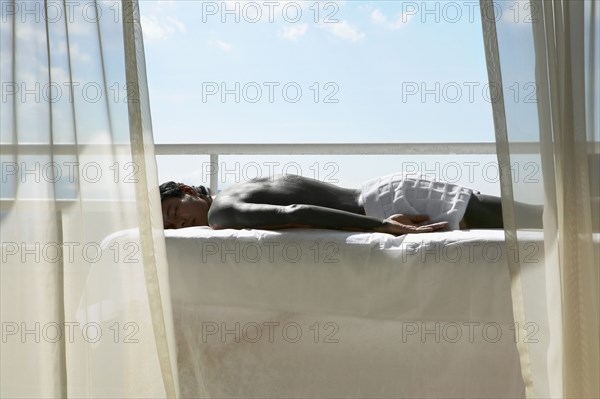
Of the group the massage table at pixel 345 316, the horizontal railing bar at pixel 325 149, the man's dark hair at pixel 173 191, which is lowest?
the massage table at pixel 345 316

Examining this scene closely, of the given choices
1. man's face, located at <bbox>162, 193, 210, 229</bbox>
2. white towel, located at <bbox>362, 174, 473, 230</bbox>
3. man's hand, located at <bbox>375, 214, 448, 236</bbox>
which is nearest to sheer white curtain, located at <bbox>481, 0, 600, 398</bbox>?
man's hand, located at <bbox>375, 214, 448, 236</bbox>

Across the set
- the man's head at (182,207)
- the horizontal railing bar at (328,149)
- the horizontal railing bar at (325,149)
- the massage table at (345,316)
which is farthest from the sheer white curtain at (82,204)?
the horizontal railing bar at (328,149)

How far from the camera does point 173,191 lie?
2.62 metres

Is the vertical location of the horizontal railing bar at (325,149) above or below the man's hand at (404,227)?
above

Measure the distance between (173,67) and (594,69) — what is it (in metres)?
4.49

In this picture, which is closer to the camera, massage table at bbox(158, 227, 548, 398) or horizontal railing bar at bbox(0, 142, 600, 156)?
massage table at bbox(158, 227, 548, 398)

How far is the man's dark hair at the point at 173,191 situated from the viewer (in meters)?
2.61

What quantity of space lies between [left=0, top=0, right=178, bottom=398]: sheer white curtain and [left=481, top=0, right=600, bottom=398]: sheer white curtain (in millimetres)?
735

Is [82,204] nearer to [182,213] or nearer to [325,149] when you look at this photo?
[182,213]

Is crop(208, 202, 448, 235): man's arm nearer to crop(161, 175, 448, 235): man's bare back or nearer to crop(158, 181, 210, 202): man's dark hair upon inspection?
crop(161, 175, 448, 235): man's bare back

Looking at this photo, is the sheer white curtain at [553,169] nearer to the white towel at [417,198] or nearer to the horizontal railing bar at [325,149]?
the white towel at [417,198]

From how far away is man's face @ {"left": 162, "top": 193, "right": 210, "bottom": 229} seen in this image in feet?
8.38

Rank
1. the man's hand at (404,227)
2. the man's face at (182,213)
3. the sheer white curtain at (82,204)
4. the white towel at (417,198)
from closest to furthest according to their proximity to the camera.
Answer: the sheer white curtain at (82,204) < the man's hand at (404,227) < the white towel at (417,198) < the man's face at (182,213)

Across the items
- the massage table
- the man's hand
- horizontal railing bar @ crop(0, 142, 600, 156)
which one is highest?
horizontal railing bar @ crop(0, 142, 600, 156)
